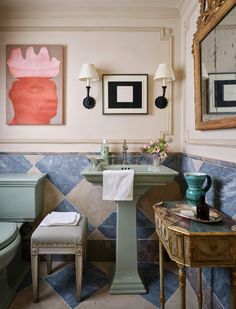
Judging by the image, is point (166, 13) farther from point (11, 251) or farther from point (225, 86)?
point (11, 251)

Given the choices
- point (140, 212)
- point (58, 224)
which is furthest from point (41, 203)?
point (140, 212)

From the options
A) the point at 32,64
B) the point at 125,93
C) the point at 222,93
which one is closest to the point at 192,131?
the point at 222,93

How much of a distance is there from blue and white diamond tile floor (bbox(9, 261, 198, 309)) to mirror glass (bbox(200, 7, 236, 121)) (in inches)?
51.1

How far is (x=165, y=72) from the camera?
2.04 m

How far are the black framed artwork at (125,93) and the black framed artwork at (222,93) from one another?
755mm

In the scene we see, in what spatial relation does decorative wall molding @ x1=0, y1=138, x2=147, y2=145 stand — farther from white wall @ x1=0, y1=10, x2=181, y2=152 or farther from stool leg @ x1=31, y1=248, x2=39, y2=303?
stool leg @ x1=31, y1=248, x2=39, y2=303

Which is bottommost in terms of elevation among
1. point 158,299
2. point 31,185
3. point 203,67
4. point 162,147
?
point 158,299

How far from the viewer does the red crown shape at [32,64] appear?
7.11 feet

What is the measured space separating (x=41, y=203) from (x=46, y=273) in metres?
0.59

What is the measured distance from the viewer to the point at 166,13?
217 cm

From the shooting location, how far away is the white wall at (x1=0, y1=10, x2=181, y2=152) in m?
2.18

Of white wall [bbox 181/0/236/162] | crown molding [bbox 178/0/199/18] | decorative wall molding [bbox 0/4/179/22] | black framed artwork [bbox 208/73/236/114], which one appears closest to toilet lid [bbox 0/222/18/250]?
white wall [bbox 181/0/236/162]

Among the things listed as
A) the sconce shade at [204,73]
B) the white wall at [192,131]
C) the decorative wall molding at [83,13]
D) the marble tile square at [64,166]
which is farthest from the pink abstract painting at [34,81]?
the sconce shade at [204,73]

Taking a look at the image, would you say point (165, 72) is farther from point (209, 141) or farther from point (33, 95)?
point (33, 95)
